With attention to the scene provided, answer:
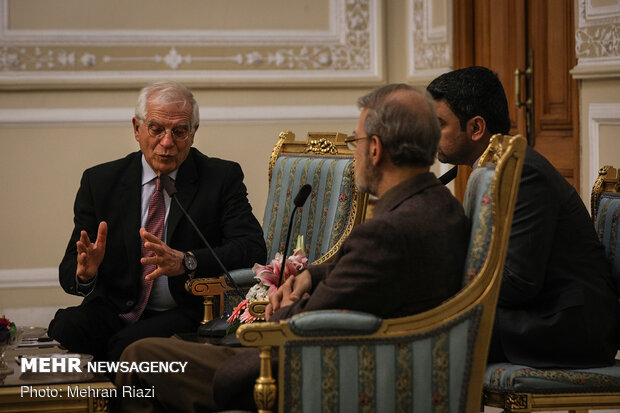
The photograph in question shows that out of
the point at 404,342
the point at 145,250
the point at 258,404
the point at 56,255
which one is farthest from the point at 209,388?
→ the point at 56,255

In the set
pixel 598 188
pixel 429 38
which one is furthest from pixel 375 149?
pixel 429 38

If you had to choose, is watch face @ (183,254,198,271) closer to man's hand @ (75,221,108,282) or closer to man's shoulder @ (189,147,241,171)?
man's hand @ (75,221,108,282)

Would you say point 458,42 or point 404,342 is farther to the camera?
point 458,42

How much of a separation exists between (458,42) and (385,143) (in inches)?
129

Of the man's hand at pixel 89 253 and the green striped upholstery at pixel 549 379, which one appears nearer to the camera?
the green striped upholstery at pixel 549 379

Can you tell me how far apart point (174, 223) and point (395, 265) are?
1.25m

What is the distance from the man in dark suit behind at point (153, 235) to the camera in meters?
2.86

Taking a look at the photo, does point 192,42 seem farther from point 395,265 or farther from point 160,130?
point 395,265

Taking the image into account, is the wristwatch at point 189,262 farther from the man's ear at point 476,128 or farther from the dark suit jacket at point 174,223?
the man's ear at point 476,128

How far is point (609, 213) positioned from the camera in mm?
2631

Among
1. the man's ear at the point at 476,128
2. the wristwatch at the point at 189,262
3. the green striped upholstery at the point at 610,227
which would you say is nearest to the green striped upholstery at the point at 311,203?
the wristwatch at the point at 189,262

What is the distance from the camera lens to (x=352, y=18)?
557 cm

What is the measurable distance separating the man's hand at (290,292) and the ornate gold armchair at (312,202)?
791 millimetres

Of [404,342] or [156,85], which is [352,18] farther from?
[404,342]
